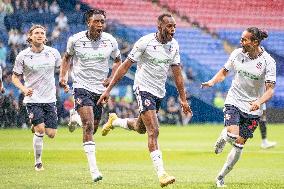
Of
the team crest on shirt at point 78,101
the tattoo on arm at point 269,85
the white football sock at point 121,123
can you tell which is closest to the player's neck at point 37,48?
the white football sock at point 121,123

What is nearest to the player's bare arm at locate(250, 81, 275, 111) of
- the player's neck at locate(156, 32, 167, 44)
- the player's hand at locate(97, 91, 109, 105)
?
the player's neck at locate(156, 32, 167, 44)

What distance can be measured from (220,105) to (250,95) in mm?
25396

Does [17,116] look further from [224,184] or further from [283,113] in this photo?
[224,184]

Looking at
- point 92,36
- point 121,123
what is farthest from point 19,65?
point 92,36

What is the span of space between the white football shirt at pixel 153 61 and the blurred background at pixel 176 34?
20.2 m

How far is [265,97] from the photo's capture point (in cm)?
1221

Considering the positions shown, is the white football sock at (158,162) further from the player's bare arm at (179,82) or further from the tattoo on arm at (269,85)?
the tattoo on arm at (269,85)

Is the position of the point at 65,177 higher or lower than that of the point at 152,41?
lower

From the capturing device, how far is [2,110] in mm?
32344

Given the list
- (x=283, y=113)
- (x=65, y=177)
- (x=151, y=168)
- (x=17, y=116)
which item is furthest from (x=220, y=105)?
(x=65, y=177)

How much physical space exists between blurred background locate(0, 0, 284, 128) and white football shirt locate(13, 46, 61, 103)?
1620 centimetres

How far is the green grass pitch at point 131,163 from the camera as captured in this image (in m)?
13.0

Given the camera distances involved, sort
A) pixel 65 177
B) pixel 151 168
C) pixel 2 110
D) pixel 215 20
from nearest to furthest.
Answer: pixel 65 177 → pixel 151 168 → pixel 2 110 → pixel 215 20

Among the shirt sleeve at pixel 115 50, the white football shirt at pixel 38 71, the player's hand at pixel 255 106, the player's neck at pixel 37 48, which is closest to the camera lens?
the player's hand at pixel 255 106
